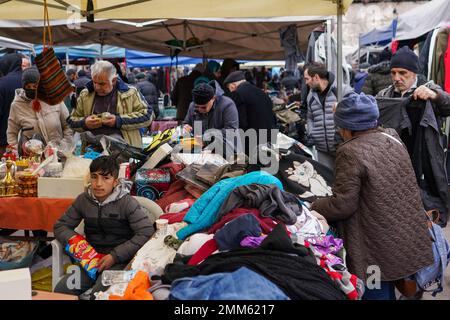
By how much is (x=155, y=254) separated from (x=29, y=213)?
4.43 ft

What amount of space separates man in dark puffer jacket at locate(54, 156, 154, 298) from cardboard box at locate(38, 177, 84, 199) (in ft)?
1.18

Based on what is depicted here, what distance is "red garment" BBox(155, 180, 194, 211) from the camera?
384cm

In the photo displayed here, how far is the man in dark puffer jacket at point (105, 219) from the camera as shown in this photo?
3336mm

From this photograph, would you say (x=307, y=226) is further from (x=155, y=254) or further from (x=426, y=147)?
(x=426, y=147)

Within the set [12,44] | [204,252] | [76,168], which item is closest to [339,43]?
[76,168]

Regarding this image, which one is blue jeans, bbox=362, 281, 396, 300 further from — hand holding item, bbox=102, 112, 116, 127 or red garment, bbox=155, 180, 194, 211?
hand holding item, bbox=102, 112, 116, 127

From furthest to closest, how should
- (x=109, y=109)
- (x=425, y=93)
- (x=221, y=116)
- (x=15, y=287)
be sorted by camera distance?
(x=221, y=116) < (x=109, y=109) < (x=425, y=93) < (x=15, y=287)

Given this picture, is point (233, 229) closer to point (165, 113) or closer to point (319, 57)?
point (319, 57)

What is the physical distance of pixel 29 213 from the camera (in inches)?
154

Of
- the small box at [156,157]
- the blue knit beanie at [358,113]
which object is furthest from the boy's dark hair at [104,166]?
the blue knit beanie at [358,113]

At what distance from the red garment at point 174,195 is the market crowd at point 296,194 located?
2.0 inches

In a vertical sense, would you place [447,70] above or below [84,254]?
above

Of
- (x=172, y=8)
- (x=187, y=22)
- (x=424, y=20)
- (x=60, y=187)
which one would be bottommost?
(x=60, y=187)

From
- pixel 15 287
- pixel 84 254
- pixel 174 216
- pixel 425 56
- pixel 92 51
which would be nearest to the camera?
pixel 15 287
